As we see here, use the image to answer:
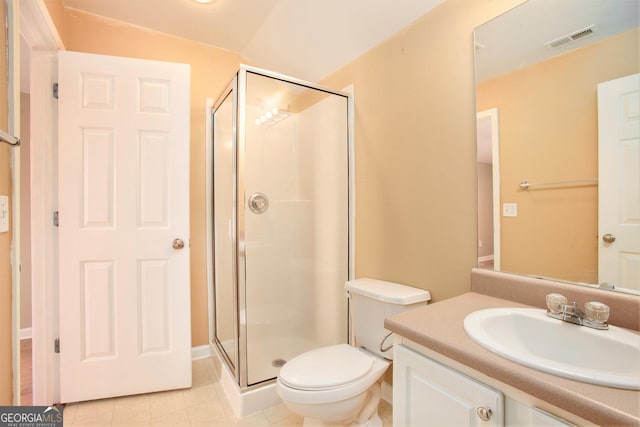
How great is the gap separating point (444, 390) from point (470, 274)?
26.0 inches

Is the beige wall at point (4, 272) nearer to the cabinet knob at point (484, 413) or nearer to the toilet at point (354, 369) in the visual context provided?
the toilet at point (354, 369)

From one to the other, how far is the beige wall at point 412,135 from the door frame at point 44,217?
0.32 m

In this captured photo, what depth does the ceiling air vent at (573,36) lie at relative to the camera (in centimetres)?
105

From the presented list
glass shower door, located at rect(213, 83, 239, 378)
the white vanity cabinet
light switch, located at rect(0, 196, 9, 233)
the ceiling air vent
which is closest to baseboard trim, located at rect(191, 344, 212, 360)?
glass shower door, located at rect(213, 83, 239, 378)

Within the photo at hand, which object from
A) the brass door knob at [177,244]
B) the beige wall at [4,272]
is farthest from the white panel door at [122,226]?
the beige wall at [4,272]

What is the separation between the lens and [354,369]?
4.54ft

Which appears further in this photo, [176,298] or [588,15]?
[176,298]


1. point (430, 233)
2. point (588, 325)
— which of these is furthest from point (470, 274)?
point (588, 325)

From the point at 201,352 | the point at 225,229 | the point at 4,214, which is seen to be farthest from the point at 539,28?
the point at 201,352

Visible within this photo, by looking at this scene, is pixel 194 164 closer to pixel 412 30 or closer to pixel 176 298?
pixel 176 298

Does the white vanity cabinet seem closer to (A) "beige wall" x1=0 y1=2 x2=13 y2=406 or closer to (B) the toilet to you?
(B) the toilet

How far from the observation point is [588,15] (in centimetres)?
106

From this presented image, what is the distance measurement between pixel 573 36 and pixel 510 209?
668mm

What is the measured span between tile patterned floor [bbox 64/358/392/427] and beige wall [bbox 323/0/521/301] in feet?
2.91
